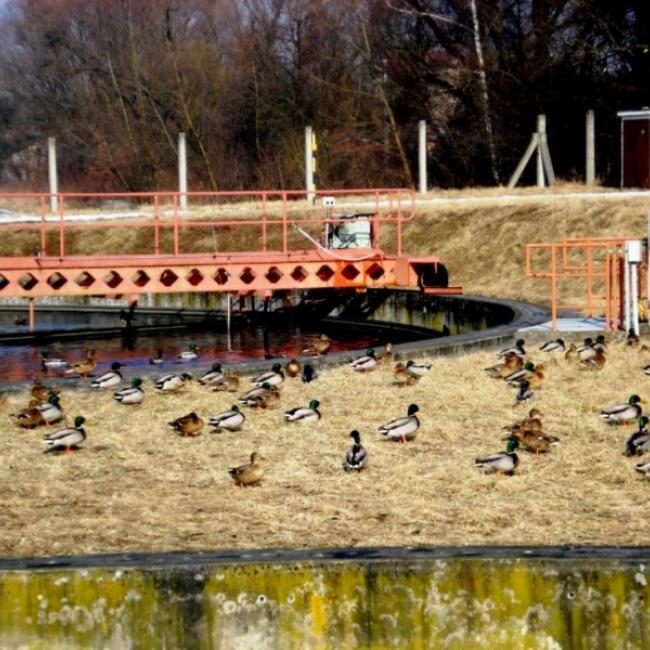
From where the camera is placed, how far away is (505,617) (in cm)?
767

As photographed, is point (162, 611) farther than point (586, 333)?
No

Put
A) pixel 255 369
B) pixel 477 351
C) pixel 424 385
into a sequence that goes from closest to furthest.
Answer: pixel 424 385
pixel 255 369
pixel 477 351

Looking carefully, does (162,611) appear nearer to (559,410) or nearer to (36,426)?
(36,426)

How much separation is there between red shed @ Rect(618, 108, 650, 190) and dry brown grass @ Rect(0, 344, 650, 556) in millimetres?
18403

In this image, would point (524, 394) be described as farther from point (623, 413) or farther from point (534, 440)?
point (534, 440)

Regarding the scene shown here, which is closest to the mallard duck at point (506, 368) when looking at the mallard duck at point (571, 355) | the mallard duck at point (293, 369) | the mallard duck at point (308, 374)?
the mallard duck at point (571, 355)

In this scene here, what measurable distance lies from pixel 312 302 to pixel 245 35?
3098 cm

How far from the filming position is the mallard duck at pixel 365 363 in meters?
17.2

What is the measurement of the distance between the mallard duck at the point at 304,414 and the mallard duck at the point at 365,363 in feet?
9.34

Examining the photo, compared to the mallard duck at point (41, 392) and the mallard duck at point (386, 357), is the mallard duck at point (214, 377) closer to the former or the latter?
the mallard duck at point (41, 392)

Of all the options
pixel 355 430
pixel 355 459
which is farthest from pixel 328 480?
pixel 355 430

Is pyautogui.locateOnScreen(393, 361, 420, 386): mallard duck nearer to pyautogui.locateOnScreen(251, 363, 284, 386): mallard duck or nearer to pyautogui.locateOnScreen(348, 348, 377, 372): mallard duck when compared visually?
pyautogui.locateOnScreen(348, 348, 377, 372): mallard duck

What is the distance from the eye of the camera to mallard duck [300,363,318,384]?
1666cm

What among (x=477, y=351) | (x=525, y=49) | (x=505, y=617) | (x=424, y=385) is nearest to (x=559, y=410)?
(x=424, y=385)
